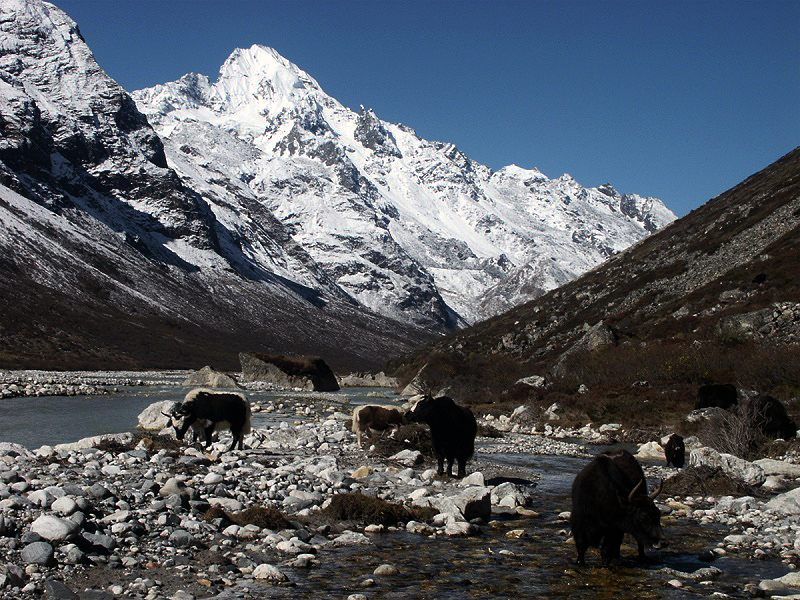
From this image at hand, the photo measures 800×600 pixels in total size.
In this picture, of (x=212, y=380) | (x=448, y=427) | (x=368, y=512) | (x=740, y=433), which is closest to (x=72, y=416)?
(x=448, y=427)

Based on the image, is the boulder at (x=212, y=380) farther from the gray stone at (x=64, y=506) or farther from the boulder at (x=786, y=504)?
the boulder at (x=786, y=504)

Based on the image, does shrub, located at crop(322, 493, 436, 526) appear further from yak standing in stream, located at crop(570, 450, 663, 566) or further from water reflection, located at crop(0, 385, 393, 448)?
water reflection, located at crop(0, 385, 393, 448)

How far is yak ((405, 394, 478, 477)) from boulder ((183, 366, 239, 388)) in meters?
62.6

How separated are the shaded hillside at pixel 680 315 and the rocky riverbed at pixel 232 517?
71.3 ft

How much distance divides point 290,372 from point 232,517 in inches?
3317

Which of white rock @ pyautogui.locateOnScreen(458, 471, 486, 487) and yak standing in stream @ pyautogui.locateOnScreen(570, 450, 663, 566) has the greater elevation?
yak standing in stream @ pyautogui.locateOnScreen(570, 450, 663, 566)

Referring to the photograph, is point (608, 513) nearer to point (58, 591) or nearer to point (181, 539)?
point (181, 539)

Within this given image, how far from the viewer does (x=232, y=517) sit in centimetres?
1473

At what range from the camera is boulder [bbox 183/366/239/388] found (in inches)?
3250

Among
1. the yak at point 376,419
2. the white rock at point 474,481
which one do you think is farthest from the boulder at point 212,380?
the white rock at point 474,481

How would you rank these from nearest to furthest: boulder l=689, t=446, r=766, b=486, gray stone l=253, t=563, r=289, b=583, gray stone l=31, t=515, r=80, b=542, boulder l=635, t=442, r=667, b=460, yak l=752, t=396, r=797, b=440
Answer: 1. gray stone l=253, t=563, r=289, b=583
2. gray stone l=31, t=515, r=80, b=542
3. boulder l=689, t=446, r=766, b=486
4. yak l=752, t=396, r=797, b=440
5. boulder l=635, t=442, r=667, b=460

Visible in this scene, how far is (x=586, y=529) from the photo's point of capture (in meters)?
12.3

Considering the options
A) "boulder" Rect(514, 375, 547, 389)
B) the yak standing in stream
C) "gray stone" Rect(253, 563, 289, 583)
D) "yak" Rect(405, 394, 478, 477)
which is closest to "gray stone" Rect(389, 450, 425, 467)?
"yak" Rect(405, 394, 478, 477)

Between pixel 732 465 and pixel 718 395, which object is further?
pixel 718 395
